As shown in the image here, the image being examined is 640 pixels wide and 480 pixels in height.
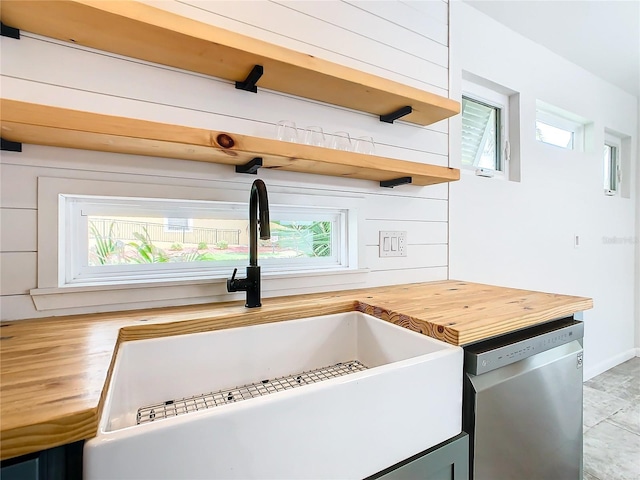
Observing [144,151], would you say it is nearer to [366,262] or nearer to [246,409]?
[246,409]

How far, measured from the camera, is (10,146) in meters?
0.90

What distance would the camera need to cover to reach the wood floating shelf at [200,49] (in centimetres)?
88

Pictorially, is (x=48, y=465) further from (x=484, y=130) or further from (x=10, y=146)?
(x=484, y=130)

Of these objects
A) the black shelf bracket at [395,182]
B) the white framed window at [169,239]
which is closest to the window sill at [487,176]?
the black shelf bracket at [395,182]

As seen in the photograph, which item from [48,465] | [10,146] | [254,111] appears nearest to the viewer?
[48,465]

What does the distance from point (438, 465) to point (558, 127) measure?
9.63 feet

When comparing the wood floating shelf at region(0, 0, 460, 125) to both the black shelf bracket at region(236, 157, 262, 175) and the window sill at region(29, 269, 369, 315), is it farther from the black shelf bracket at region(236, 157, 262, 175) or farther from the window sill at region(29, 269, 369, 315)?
the window sill at region(29, 269, 369, 315)

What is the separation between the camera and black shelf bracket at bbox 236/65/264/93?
113 centimetres

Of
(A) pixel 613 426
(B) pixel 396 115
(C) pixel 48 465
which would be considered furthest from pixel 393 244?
(A) pixel 613 426

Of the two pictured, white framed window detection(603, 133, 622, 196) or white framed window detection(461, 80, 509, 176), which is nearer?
white framed window detection(461, 80, 509, 176)

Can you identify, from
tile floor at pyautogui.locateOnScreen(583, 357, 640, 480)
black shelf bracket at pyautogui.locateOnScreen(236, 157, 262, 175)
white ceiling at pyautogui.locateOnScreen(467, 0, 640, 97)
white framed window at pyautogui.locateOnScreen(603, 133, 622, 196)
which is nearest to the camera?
black shelf bracket at pyautogui.locateOnScreen(236, 157, 262, 175)

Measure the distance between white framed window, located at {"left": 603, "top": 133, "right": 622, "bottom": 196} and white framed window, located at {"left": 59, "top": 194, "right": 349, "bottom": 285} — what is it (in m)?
3.32

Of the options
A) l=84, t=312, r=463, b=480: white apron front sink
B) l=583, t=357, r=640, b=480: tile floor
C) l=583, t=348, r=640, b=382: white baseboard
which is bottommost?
l=583, t=357, r=640, b=480: tile floor

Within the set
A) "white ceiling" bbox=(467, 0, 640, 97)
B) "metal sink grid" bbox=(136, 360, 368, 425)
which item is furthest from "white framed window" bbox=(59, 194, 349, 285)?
"white ceiling" bbox=(467, 0, 640, 97)
